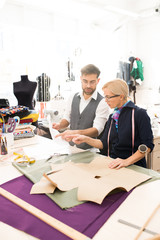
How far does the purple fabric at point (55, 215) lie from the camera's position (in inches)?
29.1

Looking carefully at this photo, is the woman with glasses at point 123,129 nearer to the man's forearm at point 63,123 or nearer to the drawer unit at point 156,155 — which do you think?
the man's forearm at point 63,123

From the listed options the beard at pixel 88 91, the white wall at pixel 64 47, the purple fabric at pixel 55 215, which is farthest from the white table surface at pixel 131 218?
the white wall at pixel 64 47

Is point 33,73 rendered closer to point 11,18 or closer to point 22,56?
point 22,56

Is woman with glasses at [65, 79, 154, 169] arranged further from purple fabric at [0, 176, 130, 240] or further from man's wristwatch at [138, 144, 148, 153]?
purple fabric at [0, 176, 130, 240]

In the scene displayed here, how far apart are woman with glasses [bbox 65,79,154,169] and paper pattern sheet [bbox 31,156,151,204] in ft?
1.02

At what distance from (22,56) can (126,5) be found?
319cm

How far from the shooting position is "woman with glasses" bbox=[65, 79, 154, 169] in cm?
151

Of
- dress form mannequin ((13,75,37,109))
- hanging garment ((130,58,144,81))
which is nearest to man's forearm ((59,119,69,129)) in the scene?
dress form mannequin ((13,75,37,109))

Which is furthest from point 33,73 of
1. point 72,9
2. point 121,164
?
point 121,164

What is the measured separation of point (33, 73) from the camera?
171 inches

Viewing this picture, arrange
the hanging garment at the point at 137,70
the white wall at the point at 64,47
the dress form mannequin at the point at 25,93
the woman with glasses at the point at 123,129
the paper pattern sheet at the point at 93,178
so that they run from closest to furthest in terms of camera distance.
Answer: the paper pattern sheet at the point at 93,178 < the woman with glasses at the point at 123,129 < the dress form mannequin at the point at 25,93 < the white wall at the point at 64,47 < the hanging garment at the point at 137,70

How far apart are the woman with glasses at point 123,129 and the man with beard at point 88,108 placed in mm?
327

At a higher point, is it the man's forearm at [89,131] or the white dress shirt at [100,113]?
the white dress shirt at [100,113]

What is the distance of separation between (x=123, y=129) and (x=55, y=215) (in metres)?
0.92
